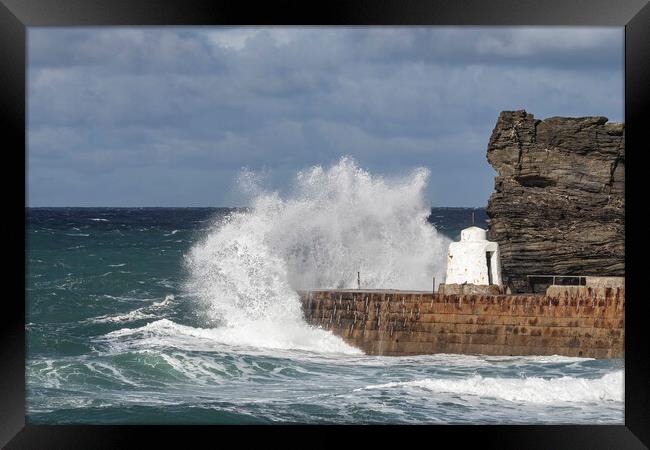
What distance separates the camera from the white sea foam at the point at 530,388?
1579 centimetres

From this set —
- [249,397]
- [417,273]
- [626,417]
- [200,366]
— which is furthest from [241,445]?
[417,273]

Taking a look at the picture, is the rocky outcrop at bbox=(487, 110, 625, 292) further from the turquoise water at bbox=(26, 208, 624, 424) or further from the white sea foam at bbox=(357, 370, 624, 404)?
the white sea foam at bbox=(357, 370, 624, 404)

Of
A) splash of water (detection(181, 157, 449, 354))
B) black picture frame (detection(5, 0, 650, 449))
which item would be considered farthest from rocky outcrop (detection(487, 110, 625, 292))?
black picture frame (detection(5, 0, 650, 449))

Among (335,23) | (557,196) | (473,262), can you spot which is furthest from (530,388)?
(557,196)

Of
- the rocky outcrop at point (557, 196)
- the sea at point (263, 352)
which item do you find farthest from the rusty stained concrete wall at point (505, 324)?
the rocky outcrop at point (557, 196)

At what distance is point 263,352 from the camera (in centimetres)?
2145

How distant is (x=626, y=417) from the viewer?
32.6 feet

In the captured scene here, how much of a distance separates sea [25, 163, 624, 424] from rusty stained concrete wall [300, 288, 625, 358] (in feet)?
1.12

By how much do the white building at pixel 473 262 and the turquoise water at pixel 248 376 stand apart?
1.81 m

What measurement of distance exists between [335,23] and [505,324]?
12.0m

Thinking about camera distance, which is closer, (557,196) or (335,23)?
(335,23)

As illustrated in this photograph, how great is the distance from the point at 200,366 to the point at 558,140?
13.7 m

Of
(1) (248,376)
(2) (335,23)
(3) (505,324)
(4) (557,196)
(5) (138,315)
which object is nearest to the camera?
(2) (335,23)

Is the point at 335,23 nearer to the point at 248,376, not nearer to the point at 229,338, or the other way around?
the point at 248,376
